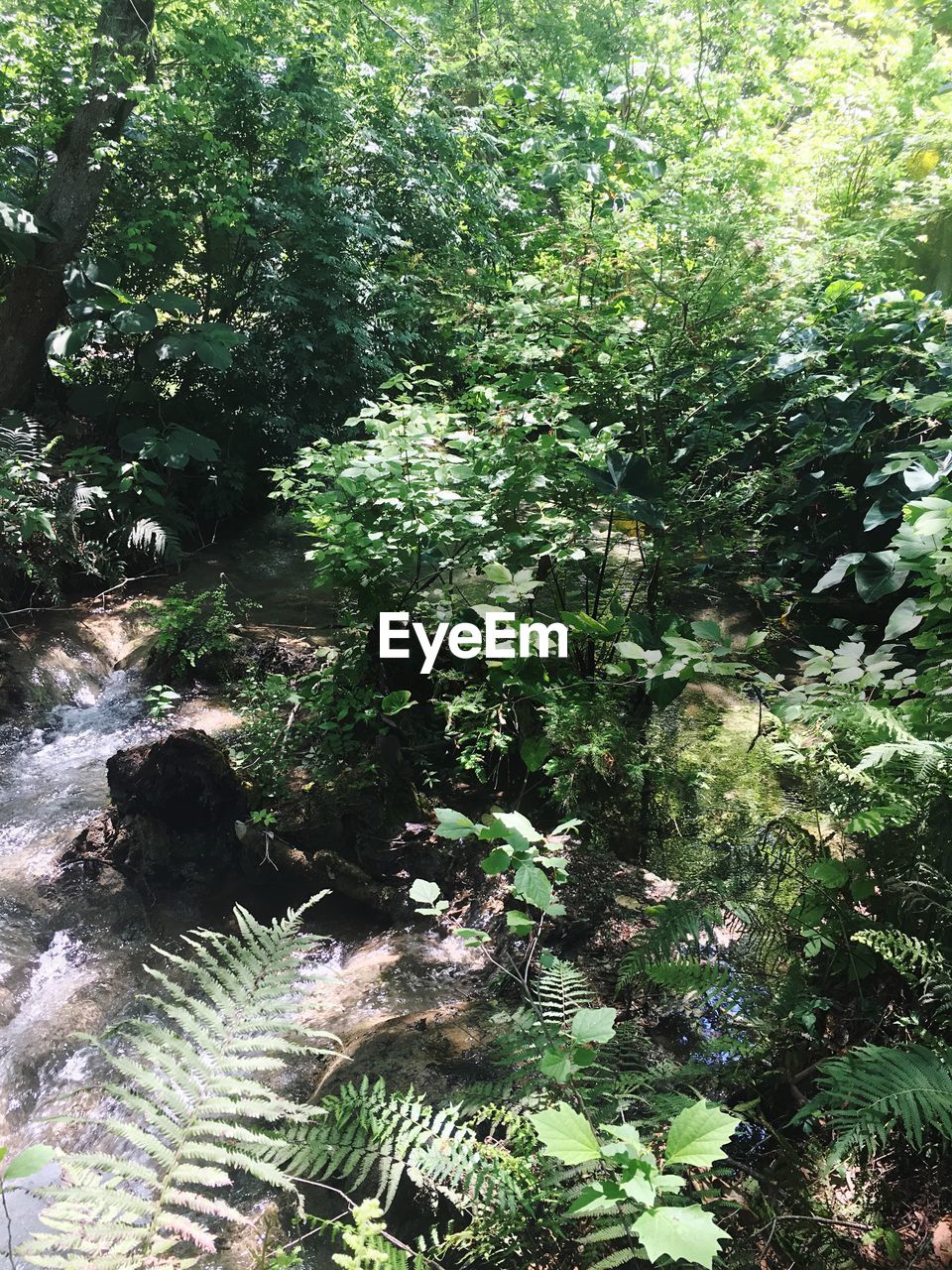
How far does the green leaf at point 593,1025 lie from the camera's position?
1357mm

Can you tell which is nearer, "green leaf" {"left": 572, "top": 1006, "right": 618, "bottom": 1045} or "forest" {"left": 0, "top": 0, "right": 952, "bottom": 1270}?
"green leaf" {"left": 572, "top": 1006, "right": 618, "bottom": 1045}

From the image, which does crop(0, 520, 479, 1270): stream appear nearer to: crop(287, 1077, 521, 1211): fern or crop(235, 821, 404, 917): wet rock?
crop(235, 821, 404, 917): wet rock

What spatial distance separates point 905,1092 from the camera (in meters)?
1.48

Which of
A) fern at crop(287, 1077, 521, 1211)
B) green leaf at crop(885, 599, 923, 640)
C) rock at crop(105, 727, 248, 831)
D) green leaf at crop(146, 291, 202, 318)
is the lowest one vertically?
fern at crop(287, 1077, 521, 1211)

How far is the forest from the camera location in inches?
62.8

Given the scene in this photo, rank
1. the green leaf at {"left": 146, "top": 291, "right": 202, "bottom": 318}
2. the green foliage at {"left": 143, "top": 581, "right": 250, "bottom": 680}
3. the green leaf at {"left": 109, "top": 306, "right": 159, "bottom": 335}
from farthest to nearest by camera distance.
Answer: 1. the green leaf at {"left": 146, "top": 291, "right": 202, "bottom": 318}
2. the green leaf at {"left": 109, "top": 306, "right": 159, "bottom": 335}
3. the green foliage at {"left": 143, "top": 581, "right": 250, "bottom": 680}

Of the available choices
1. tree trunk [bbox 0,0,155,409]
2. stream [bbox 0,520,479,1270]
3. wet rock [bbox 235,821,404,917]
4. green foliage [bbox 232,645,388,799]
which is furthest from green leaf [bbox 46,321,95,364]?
wet rock [bbox 235,821,404,917]

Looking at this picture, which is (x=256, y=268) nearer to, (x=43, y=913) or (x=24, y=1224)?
(x=43, y=913)

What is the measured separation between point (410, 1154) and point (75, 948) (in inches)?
84.0

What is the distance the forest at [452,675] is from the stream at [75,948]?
2cm

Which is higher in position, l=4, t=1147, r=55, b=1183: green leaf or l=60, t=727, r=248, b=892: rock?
l=4, t=1147, r=55, b=1183: green leaf

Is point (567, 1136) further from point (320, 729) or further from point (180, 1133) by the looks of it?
point (320, 729)

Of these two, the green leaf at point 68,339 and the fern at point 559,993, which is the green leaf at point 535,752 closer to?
the fern at point 559,993

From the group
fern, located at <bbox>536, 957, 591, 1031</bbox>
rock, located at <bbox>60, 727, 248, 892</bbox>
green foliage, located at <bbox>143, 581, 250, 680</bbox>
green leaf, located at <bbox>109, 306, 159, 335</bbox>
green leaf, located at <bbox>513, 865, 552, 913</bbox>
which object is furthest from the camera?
green leaf, located at <bbox>109, 306, 159, 335</bbox>
